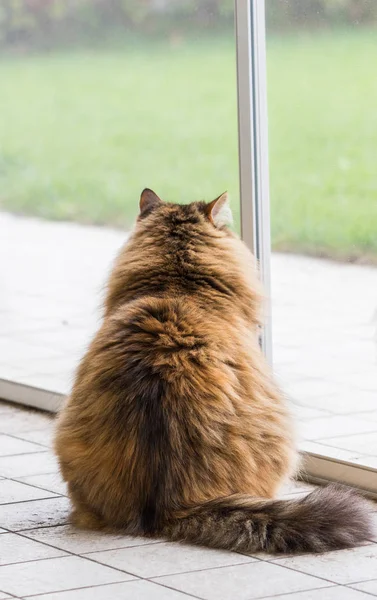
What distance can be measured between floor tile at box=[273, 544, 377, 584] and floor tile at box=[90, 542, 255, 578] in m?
0.14

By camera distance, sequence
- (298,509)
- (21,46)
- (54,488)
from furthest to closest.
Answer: (21,46) < (54,488) < (298,509)

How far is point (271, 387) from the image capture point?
3336 mm

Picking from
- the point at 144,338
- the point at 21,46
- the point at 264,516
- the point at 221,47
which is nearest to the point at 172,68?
the point at 221,47

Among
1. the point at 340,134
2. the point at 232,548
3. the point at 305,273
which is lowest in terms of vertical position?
the point at 232,548

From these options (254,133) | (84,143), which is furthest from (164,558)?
(84,143)

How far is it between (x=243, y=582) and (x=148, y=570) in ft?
0.89

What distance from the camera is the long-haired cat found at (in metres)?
3.03

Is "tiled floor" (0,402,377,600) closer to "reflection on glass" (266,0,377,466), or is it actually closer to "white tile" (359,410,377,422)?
"white tile" (359,410,377,422)

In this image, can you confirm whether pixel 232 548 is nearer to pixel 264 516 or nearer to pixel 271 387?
pixel 264 516

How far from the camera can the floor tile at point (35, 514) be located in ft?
11.2

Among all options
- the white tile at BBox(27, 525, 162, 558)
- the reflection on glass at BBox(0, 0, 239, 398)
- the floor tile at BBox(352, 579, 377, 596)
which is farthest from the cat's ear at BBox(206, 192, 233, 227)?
the floor tile at BBox(352, 579, 377, 596)

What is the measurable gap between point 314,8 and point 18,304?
2384 millimetres

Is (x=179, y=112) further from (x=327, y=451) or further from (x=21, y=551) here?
(x=21, y=551)

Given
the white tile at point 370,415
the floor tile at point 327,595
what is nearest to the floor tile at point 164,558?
the floor tile at point 327,595
